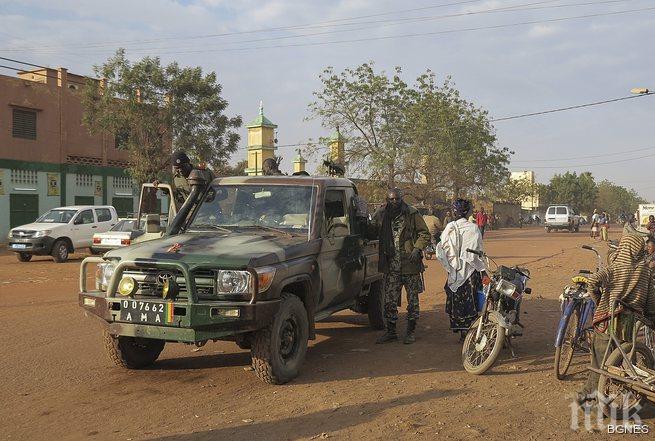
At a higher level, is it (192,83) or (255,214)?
(192,83)

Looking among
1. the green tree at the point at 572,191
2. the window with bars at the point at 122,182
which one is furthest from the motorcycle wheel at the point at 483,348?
the green tree at the point at 572,191

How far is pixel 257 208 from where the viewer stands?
6.48m

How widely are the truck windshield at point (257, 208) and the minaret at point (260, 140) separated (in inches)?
1636

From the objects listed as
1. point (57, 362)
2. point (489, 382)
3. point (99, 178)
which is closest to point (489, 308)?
point (489, 382)

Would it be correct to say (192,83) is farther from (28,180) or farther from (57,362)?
(57,362)

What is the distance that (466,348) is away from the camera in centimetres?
614

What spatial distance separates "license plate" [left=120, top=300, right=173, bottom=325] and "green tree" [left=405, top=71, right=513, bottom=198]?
31.2 m

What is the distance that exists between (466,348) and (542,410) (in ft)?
4.23

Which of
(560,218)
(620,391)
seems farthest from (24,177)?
(560,218)

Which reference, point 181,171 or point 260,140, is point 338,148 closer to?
point 260,140

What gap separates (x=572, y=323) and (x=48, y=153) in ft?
99.1

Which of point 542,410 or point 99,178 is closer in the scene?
point 542,410

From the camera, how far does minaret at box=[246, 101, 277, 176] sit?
4831 cm

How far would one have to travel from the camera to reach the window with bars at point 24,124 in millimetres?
29188
